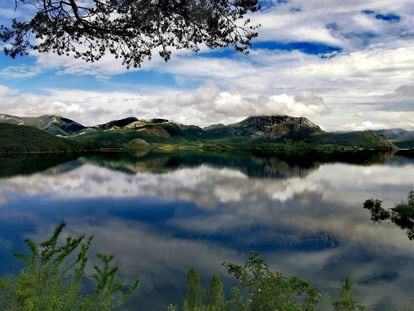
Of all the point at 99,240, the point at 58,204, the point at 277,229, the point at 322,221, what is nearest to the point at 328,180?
the point at 322,221

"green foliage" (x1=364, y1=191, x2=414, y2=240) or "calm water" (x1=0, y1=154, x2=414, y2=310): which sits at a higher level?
"green foliage" (x1=364, y1=191, x2=414, y2=240)

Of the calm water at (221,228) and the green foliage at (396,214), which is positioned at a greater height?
the green foliage at (396,214)

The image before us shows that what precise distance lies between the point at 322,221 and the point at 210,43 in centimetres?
5571

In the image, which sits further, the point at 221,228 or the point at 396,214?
the point at 396,214

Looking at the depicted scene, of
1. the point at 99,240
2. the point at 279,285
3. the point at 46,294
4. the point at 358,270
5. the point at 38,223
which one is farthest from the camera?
the point at 38,223

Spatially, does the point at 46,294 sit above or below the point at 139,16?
below

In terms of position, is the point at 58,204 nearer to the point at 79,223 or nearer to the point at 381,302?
the point at 79,223

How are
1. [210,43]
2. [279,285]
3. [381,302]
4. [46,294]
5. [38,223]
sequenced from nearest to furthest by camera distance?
[46,294]
[279,285]
[210,43]
[381,302]
[38,223]

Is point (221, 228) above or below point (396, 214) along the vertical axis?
below

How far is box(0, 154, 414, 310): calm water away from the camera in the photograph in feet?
136

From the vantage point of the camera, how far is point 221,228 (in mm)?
65375

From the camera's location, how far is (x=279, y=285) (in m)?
17.6

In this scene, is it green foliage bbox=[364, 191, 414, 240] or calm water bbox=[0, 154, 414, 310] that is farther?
green foliage bbox=[364, 191, 414, 240]

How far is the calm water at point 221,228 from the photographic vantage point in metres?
41.6
